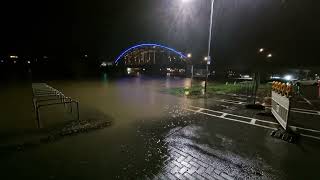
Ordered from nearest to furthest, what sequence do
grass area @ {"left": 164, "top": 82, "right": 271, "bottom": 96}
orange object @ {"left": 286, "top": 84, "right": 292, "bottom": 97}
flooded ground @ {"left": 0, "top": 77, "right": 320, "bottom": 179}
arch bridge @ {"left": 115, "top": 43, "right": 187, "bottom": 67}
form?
flooded ground @ {"left": 0, "top": 77, "right": 320, "bottom": 179}
orange object @ {"left": 286, "top": 84, "right": 292, "bottom": 97}
grass area @ {"left": 164, "top": 82, "right": 271, "bottom": 96}
arch bridge @ {"left": 115, "top": 43, "right": 187, "bottom": 67}

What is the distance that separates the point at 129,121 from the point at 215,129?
3.74m

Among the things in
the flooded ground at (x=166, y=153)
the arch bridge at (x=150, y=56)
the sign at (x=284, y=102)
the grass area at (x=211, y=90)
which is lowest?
the flooded ground at (x=166, y=153)

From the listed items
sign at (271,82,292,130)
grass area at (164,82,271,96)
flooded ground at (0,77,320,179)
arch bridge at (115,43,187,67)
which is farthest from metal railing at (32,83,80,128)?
arch bridge at (115,43,187,67)

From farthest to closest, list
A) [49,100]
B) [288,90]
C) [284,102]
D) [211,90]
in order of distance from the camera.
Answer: [211,90]
[49,100]
[284,102]
[288,90]

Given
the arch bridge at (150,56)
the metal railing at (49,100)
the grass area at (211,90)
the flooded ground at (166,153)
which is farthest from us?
the arch bridge at (150,56)

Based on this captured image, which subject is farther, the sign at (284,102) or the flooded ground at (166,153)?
the sign at (284,102)

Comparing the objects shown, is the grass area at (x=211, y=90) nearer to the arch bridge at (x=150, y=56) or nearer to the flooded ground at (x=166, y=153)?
the flooded ground at (x=166, y=153)

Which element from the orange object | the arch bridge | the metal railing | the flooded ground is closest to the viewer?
the flooded ground

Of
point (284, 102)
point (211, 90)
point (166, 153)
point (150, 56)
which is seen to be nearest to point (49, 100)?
point (166, 153)

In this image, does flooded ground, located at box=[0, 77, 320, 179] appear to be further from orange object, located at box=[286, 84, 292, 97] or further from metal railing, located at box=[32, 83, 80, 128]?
orange object, located at box=[286, 84, 292, 97]

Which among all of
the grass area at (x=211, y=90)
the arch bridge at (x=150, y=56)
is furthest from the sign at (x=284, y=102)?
the arch bridge at (x=150, y=56)

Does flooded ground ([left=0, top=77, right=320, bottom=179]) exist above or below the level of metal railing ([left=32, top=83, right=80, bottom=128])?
below

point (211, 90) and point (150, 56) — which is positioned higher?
point (150, 56)

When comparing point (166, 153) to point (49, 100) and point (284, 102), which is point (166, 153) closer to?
point (284, 102)
